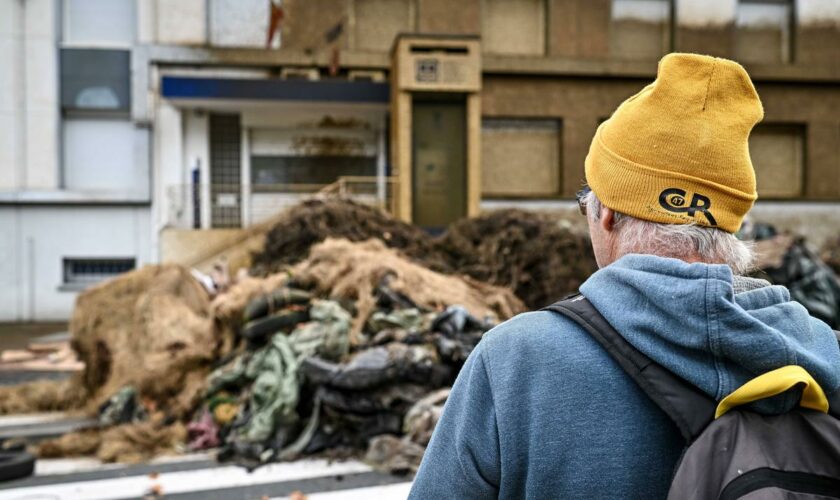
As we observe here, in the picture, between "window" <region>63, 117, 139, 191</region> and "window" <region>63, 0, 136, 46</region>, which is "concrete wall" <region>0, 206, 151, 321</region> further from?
"window" <region>63, 0, 136, 46</region>

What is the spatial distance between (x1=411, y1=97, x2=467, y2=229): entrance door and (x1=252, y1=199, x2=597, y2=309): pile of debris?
8.12m

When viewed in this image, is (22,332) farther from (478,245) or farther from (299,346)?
(299,346)

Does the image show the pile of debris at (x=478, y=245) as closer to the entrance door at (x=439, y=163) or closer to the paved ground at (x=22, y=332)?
the paved ground at (x=22, y=332)

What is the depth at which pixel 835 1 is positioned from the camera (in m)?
23.8

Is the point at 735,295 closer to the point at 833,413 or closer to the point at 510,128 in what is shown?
the point at 833,413

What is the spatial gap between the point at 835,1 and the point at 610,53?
329 inches

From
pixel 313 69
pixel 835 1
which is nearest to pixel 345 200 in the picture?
pixel 313 69

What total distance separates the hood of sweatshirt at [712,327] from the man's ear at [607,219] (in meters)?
0.14

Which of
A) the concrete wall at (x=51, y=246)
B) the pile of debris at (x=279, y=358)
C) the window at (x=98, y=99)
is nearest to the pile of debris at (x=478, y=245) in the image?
the pile of debris at (x=279, y=358)

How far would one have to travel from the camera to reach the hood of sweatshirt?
3.81 ft

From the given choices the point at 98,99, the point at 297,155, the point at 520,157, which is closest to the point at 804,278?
the point at 520,157

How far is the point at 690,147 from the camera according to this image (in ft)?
4.30

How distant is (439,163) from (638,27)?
8810 mm

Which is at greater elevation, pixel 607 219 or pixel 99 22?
pixel 99 22
